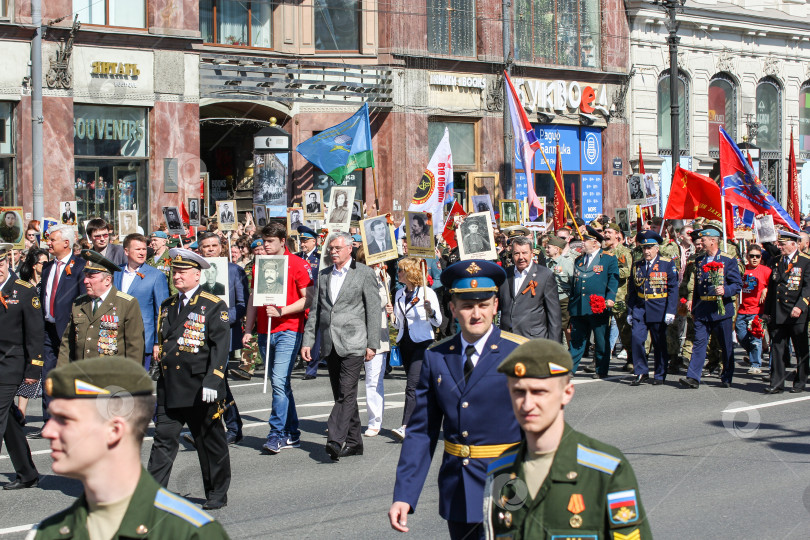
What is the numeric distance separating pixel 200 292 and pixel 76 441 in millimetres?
4936

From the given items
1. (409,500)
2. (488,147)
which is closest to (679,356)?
(409,500)

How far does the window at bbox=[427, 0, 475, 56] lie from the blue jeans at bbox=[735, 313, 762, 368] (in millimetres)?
17000

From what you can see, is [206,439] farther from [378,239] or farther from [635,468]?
[378,239]

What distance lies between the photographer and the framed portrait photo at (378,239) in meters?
11.1

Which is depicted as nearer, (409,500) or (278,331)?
(409,500)

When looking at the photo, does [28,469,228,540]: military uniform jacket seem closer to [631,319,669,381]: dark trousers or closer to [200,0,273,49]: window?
[631,319,669,381]: dark trousers

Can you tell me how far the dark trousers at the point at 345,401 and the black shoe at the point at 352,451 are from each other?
3cm

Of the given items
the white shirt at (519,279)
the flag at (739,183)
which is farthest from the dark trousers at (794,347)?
the flag at (739,183)

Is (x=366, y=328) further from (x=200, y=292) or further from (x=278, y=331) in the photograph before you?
(x=200, y=292)

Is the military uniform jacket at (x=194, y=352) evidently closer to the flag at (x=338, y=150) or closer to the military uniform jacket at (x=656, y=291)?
the military uniform jacket at (x=656, y=291)

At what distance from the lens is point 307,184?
2914cm

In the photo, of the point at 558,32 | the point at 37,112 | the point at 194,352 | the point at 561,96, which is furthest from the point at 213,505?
the point at 558,32

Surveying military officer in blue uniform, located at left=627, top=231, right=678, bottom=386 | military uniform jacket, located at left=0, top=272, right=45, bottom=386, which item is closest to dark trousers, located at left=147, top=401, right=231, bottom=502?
military uniform jacket, located at left=0, top=272, right=45, bottom=386

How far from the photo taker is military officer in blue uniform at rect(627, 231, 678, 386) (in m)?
13.7
